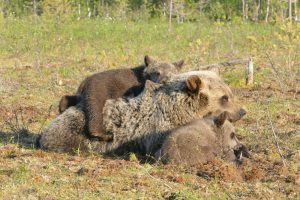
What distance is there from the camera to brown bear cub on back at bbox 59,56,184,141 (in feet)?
27.0

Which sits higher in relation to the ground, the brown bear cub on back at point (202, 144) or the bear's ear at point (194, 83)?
the bear's ear at point (194, 83)

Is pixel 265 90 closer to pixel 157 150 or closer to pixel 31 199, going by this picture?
pixel 157 150

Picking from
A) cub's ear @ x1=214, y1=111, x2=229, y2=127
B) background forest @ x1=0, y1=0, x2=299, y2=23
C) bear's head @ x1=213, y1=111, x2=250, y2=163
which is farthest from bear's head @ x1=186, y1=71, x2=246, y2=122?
background forest @ x1=0, y1=0, x2=299, y2=23

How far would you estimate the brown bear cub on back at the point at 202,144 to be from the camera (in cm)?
719

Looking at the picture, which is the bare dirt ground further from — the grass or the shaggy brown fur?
the shaggy brown fur

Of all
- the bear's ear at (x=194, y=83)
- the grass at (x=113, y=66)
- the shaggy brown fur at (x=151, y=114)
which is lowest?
the grass at (x=113, y=66)

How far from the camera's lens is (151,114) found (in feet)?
26.5

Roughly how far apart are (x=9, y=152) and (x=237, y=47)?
1643 centimetres

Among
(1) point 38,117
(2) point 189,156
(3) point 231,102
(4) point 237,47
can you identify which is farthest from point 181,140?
(4) point 237,47

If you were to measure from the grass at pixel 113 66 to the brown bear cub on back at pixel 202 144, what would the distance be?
183mm

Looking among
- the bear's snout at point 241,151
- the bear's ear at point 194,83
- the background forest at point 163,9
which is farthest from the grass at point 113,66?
the background forest at point 163,9

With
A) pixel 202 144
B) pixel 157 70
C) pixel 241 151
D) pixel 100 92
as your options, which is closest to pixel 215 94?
pixel 241 151

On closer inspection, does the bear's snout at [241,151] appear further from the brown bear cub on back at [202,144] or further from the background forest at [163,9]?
the background forest at [163,9]

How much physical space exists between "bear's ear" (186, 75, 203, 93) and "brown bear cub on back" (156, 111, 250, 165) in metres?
0.40
